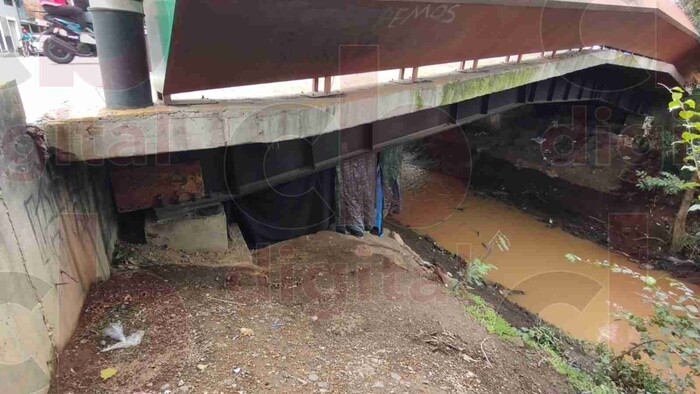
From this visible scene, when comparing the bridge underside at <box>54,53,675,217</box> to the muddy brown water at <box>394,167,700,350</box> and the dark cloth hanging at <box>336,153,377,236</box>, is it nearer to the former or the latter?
the dark cloth hanging at <box>336,153,377,236</box>

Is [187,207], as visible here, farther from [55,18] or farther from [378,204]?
[55,18]

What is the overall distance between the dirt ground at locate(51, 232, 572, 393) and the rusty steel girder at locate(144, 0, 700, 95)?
184 centimetres

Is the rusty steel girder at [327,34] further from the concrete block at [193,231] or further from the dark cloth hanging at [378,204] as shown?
the dark cloth hanging at [378,204]

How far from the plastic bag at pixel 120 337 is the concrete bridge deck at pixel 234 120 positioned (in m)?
1.30

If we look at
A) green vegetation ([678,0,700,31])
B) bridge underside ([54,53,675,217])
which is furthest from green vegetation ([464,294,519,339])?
green vegetation ([678,0,700,31])

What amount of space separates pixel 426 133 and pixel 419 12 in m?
2.61

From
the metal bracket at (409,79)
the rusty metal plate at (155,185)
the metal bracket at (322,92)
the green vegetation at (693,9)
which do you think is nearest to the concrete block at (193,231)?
the rusty metal plate at (155,185)

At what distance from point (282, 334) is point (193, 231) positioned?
1.65m

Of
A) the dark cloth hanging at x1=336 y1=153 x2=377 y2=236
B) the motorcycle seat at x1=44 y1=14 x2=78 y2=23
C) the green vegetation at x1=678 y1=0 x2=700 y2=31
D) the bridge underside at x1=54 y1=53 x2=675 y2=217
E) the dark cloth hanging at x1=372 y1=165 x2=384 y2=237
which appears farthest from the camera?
the green vegetation at x1=678 y1=0 x2=700 y2=31

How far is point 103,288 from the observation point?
10.9 feet

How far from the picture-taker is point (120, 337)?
288 centimetres

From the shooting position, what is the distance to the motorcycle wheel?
19.4 feet

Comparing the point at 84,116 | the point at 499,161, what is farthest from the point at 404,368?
the point at 499,161

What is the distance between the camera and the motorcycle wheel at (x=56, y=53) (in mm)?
5906
